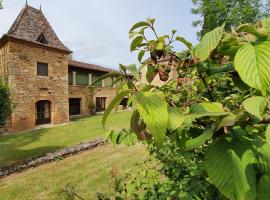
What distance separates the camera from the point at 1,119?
1024 centimetres

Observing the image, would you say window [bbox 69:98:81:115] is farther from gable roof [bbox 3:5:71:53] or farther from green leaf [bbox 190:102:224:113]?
green leaf [bbox 190:102:224:113]

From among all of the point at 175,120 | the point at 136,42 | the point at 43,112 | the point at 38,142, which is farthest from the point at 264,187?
the point at 43,112

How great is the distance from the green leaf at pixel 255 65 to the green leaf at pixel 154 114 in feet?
0.80

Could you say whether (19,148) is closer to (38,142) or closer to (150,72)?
(38,142)

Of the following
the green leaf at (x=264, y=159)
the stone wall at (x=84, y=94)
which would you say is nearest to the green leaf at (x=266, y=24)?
the green leaf at (x=264, y=159)

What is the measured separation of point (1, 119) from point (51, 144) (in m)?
4.28

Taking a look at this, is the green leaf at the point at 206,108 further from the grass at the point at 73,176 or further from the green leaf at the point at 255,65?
the grass at the point at 73,176

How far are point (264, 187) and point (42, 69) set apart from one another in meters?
22.4

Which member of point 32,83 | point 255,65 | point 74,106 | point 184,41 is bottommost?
point 74,106

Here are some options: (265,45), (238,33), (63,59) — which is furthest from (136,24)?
(63,59)

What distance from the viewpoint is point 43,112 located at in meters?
21.9

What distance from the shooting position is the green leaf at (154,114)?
2.31 ft

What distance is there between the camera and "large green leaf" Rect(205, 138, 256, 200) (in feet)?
2.33

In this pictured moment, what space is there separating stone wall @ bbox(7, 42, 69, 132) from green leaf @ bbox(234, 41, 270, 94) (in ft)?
66.7
